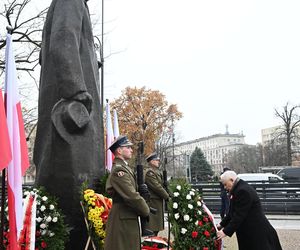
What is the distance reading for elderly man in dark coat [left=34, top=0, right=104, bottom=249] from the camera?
5.58 m

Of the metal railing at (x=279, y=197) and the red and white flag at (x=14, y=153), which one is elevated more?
the red and white flag at (x=14, y=153)

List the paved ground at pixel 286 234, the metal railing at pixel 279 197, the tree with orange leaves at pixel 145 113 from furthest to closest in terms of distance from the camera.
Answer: the tree with orange leaves at pixel 145 113, the metal railing at pixel 279 197, the paved ground at pixel 286 234

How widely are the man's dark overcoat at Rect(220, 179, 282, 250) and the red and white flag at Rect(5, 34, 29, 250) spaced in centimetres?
262

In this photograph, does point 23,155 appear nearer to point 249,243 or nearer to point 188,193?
point 188,193

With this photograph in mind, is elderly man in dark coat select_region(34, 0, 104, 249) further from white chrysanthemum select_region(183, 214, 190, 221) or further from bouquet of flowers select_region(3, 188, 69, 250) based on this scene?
white chrysanthemum select_region(183, 214, 190, 221)

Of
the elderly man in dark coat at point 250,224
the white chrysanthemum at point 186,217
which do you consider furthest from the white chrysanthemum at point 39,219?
the elderly man in dark coat at point 250,224

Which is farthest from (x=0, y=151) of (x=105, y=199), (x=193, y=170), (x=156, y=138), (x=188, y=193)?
(x=193, y=170)

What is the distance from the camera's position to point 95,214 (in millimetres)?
5270

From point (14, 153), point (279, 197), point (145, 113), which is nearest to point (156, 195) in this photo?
point (14, 153)

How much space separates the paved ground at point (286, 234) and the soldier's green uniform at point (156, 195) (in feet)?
5.51

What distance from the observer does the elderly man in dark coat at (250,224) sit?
4.57 m

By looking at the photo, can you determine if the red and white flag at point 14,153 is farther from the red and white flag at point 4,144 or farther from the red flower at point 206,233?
the red flower at point 206,233

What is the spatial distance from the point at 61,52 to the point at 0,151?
1.97 m

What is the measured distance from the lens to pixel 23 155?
16.9 ft
